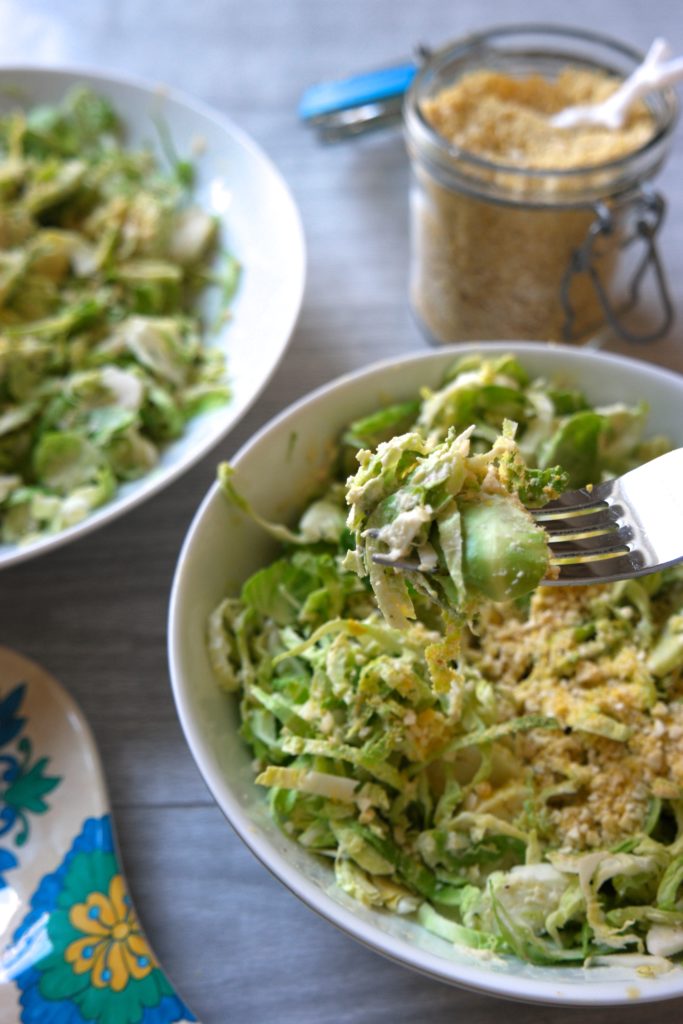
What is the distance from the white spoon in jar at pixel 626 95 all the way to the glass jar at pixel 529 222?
3 cm

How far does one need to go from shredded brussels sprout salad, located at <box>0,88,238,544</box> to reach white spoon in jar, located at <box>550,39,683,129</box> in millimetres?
578

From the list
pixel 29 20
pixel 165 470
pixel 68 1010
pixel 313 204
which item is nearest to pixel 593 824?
pixel 68 1010

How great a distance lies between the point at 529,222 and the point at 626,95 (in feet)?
0.86

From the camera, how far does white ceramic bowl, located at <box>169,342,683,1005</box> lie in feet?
2.74

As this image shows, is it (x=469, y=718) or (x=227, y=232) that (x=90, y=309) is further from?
(x=469, y=718)

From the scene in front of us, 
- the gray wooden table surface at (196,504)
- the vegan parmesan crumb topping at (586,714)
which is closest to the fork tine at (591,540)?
the vegan parmesan crumb topping at (586,714)

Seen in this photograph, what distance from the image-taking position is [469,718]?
1.01m

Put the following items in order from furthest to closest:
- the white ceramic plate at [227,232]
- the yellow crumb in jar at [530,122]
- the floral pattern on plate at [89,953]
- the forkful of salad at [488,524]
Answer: the yellow crumb in jar at [530,122]
the white ceramic plate at [227,232]
the floral pattern on plate at [89,953]
the forkful of salad at [488,524]

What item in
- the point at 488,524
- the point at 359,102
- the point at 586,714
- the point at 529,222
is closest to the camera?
the point at 488,524

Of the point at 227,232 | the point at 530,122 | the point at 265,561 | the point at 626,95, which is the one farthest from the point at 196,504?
the point at 626,95

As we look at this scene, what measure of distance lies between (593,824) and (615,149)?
94cm

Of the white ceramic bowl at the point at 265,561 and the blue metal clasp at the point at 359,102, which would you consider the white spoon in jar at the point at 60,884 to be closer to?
the white ceramic bowl at the point at 265,561

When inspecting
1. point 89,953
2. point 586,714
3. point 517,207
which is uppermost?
point 517,207

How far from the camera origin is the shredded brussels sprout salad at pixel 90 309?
1314mm
